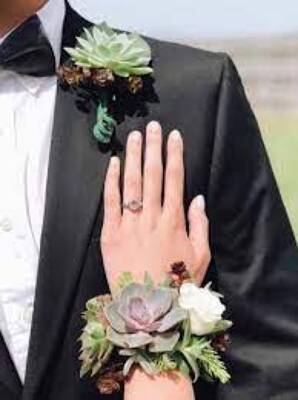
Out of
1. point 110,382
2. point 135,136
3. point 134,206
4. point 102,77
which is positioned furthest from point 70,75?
A: point 110,382

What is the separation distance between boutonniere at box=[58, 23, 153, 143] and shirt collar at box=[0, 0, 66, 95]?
3 cm

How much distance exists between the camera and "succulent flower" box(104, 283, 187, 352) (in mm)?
2229

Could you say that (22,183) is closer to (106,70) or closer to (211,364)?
(106,70)

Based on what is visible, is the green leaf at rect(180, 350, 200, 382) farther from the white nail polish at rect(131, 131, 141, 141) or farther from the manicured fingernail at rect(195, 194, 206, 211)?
the white nail polish at rect(131, 131, 141, 141)

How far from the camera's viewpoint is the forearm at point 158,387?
2219mm

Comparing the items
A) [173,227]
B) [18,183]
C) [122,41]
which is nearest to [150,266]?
[173,227]

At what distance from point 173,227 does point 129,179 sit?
3.9 inches

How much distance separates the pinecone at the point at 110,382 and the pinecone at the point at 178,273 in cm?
16

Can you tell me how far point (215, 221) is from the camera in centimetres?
241

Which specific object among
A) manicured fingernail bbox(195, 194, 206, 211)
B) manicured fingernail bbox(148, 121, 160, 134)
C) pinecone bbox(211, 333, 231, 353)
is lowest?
pinecone bbox(211, 333, 231, 353)

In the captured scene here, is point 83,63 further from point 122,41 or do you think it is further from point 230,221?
point 230,221

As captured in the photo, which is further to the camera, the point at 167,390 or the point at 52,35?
the point at 52,35

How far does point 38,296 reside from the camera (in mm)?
2307

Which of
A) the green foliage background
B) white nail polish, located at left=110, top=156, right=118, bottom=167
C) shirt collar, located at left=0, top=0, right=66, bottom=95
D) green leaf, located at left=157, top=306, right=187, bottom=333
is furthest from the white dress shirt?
the green foliage background
